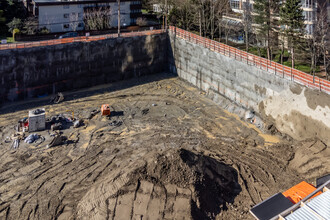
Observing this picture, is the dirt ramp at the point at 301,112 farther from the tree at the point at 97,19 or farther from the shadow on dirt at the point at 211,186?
the tree at the point at 97,19

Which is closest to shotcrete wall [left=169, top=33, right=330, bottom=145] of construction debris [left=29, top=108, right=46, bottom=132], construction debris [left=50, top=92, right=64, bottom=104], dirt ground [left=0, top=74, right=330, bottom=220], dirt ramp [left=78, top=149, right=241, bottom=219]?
dirt ground [left=0, top=74, right=330, bottom=220]

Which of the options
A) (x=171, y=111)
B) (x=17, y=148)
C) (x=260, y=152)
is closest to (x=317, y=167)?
(x=260, y=152)

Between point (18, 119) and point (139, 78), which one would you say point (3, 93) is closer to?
point (18, 119)

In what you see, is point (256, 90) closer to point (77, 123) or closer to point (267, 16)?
point (267, 16)

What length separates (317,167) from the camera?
2027cm

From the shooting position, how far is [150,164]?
59.4 ft

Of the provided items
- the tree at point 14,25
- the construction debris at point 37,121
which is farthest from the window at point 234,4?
the construction debris at point 37,121

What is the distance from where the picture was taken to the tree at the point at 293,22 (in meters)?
30.5

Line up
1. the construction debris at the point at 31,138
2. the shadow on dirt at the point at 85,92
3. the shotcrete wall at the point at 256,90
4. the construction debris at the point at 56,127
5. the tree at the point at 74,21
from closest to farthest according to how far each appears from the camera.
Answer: the shotcrete wall at the point at 256,90 → the construction debris at the point at 31,138 → the construction debris at the point at 56,127 → the shadow on dirt at the point at 85,92 → the tree at the point at 74,21

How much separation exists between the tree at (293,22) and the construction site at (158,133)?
5.83 metres

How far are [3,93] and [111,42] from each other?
1344 cm

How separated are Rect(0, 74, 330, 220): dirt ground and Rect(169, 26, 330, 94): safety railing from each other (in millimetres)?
4662

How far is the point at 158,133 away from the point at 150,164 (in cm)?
827

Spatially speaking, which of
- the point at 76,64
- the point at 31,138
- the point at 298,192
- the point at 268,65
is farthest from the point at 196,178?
the point at 76,64
